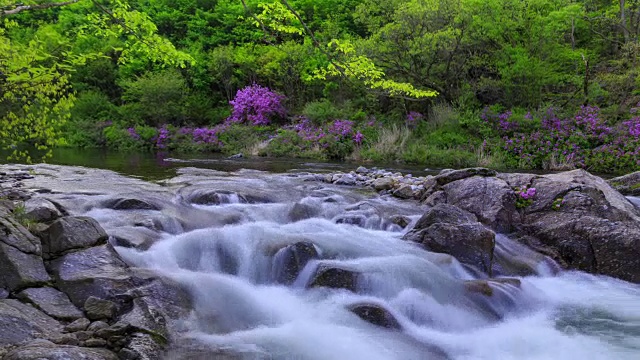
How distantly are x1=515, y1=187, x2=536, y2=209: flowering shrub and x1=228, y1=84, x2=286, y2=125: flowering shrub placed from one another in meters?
18.8

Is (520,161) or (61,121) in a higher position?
(61,121)

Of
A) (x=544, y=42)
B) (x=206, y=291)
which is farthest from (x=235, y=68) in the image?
(x=206, y=291)

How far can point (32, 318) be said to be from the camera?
3.50 meters

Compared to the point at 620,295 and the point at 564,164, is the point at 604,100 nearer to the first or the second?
the point at 564,164

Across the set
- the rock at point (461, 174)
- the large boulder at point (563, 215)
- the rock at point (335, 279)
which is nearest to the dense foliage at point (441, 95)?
the rock at point (461, 174)

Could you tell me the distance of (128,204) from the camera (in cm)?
708

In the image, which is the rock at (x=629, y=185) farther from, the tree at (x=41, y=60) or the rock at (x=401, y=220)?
the tree at (x=41, y=60)

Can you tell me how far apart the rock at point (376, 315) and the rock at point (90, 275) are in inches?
90.0

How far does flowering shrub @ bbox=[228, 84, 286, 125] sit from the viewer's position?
25.4m

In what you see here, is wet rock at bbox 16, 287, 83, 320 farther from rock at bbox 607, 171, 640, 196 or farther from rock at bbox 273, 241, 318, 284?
rock at bbox 607, 171, 640, 196

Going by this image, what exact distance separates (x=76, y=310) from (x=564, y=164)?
1550 centimetres

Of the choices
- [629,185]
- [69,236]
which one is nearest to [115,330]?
[69,236]

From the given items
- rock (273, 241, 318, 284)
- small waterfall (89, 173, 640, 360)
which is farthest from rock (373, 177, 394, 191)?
rock (273, 241, 318, 284)

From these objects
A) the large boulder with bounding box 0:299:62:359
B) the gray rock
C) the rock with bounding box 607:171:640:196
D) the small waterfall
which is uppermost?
the gray rock
